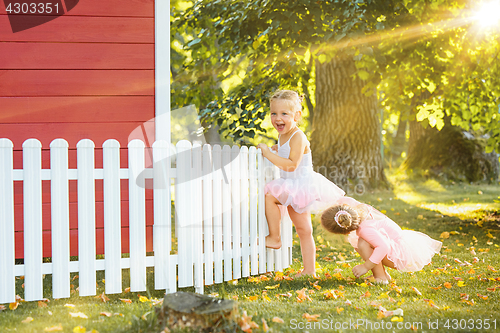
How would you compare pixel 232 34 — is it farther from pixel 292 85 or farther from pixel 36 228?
pixel 36 228

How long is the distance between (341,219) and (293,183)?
548 millimetres

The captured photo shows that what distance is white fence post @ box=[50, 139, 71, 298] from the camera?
3244 mm

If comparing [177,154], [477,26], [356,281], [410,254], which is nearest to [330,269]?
[356,281]

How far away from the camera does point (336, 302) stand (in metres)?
3.32

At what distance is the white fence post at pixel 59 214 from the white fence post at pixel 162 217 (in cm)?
65

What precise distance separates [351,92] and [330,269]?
642 cm

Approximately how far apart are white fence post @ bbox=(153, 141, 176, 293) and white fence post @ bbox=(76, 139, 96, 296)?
0.47 metres

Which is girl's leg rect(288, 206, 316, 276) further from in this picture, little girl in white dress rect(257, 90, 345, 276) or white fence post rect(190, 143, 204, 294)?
white fence post rect(190, 143, 204, 294)

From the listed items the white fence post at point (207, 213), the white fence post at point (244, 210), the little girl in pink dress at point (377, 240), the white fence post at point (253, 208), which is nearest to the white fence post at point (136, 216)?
the white fence post at point (207, 213)

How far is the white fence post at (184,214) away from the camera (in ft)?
11.7

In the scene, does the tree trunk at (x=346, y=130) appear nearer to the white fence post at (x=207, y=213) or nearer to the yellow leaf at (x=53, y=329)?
the white fence post at (x=207, y=213)

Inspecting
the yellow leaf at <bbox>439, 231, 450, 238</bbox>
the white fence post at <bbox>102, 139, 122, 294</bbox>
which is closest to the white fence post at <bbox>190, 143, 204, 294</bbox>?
the white fence post at <bbox>102, 139, 122, 294</bbox>

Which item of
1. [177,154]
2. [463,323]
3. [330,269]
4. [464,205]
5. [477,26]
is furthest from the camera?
[464,205]

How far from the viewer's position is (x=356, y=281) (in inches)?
159
